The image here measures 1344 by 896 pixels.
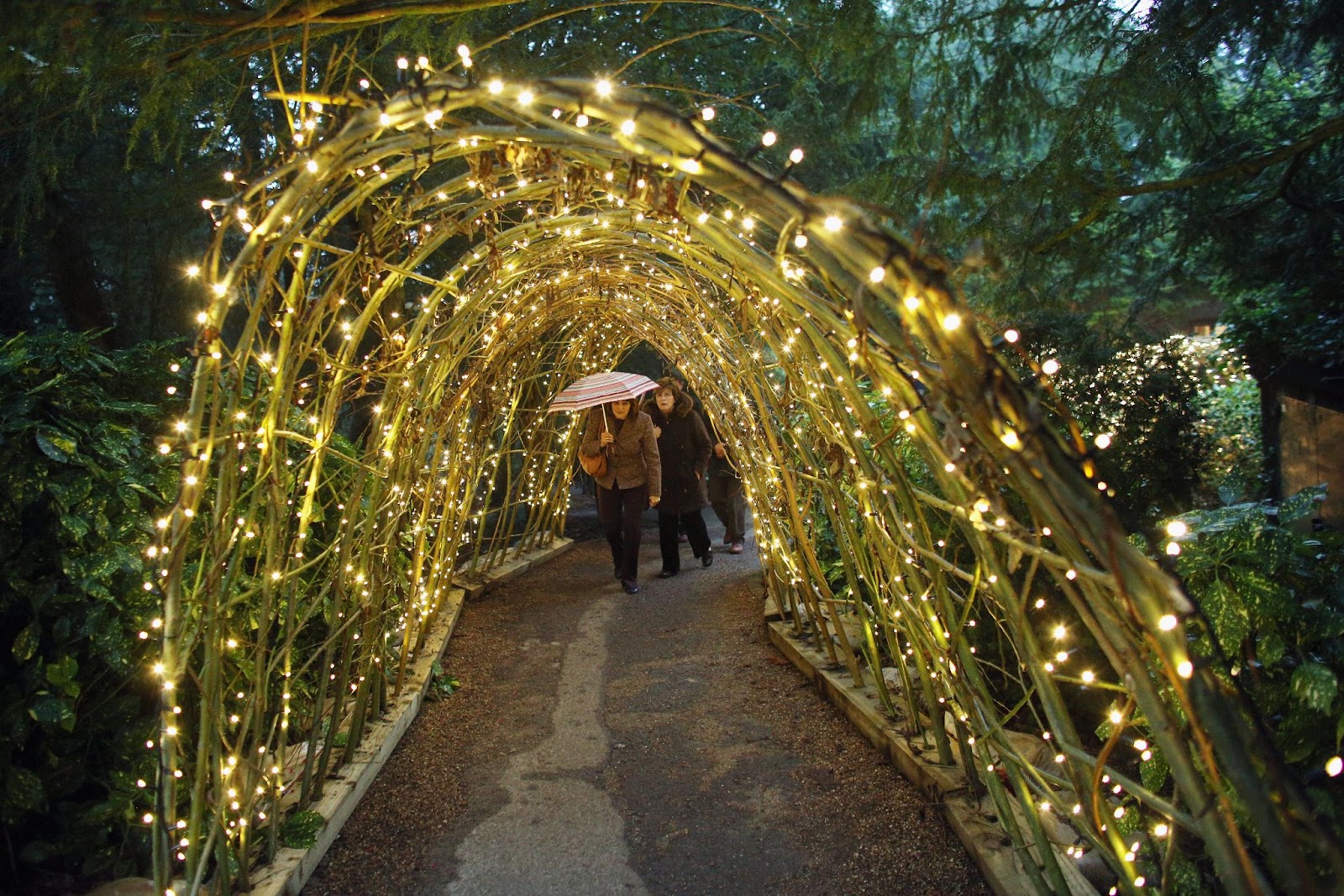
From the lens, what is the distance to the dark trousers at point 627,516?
6.96 m

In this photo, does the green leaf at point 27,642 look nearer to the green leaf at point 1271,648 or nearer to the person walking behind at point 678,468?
the green leaf at point 1271,648

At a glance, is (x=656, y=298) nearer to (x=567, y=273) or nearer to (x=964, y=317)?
(x=567, y=273)

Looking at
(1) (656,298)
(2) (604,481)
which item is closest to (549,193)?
(1) (656,298)

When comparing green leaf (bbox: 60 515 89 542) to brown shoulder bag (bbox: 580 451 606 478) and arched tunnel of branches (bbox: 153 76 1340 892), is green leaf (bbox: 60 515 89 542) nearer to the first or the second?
arched tunnel of branches (bbox: 153 76 1340 892)

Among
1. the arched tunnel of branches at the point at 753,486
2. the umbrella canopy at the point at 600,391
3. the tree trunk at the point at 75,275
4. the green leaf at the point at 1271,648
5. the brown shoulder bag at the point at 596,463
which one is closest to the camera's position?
the arched tunnel of branches at the point at 753,486

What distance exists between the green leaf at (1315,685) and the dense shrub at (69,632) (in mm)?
2752

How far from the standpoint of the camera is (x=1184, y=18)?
12.4 ft

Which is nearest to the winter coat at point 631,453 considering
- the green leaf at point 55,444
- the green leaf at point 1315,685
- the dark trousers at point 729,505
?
the dark trousers at point 729,505

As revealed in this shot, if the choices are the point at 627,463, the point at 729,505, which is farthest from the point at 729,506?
the point at 627,463

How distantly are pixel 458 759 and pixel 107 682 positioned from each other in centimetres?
146

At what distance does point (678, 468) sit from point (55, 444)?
508 centimetres

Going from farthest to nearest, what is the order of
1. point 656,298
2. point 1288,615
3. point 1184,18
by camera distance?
point 656,298 < point 1184,18 < point 1288,615

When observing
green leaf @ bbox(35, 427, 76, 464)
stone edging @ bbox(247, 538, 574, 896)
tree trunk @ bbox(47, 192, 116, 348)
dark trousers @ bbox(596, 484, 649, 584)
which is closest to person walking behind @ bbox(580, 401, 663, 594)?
dark trousers @ bbox(596, 484, 649, 584)

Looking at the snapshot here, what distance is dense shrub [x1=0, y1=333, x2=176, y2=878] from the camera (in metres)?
2.54
